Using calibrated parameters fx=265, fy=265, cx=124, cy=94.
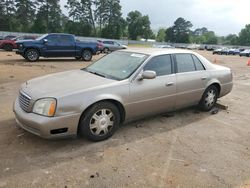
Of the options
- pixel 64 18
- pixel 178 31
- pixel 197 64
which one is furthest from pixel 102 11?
pixel 197 64

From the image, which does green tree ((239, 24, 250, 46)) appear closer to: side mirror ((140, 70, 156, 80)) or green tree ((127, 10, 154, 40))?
green tree ((127, 10, 154, 40))

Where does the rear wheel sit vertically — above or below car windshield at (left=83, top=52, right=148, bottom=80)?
below

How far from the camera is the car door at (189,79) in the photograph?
554 centimetres

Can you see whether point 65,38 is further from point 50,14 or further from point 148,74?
point 50,14

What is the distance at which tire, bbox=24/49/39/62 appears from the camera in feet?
49.6

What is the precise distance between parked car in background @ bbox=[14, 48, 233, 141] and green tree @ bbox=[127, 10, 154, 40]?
9213 centimetres

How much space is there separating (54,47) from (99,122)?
491 inches

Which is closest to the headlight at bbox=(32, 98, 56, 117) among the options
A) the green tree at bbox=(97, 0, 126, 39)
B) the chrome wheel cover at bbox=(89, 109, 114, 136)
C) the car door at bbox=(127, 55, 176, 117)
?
the chrome wheel cover at bbox=(89, 109, 114, 136)

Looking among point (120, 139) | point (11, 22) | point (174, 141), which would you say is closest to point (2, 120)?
point (120, 139)

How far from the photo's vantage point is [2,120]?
202 inches

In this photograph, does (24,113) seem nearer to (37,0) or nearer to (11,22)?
(11,22)

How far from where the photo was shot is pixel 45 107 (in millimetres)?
3912

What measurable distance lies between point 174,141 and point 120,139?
0.95m

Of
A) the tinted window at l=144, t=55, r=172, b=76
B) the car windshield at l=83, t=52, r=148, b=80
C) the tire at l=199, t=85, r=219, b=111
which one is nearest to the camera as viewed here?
the car windshield at l=83, t=52, r=148, b=80
